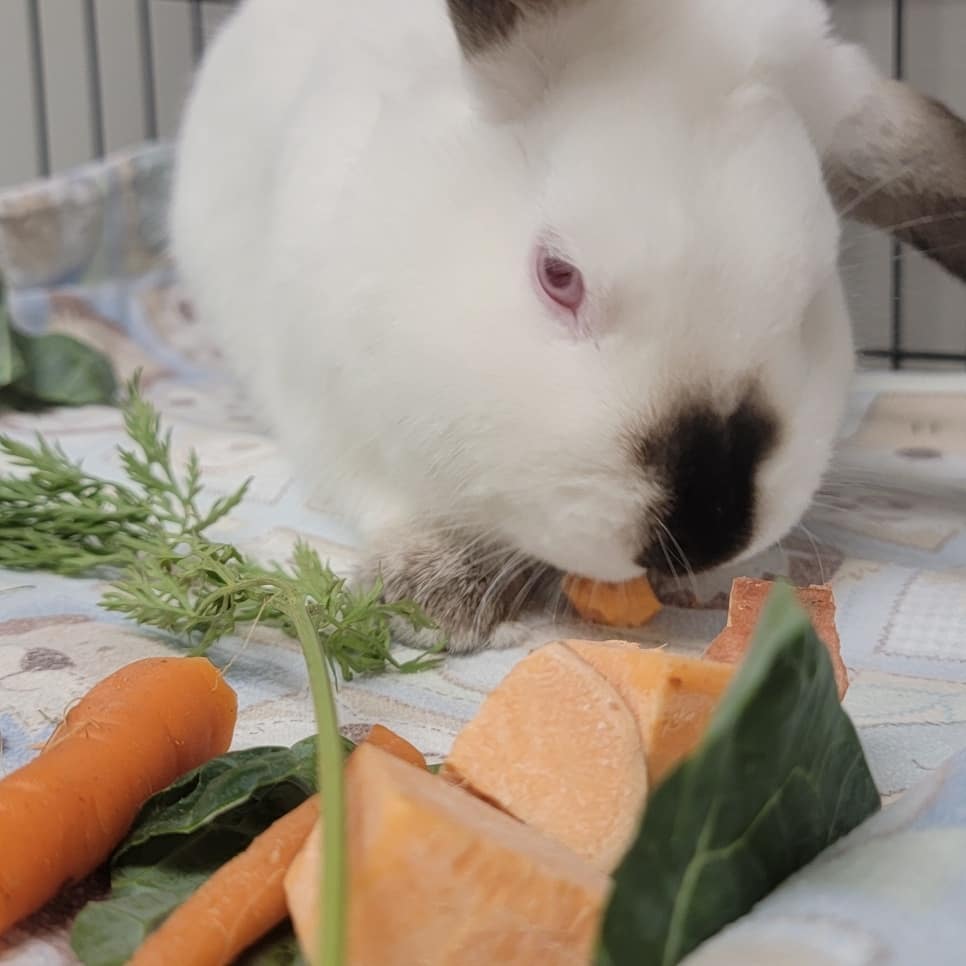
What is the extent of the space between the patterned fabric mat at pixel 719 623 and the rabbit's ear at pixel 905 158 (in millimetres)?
277

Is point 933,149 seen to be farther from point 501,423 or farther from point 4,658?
point 4,658

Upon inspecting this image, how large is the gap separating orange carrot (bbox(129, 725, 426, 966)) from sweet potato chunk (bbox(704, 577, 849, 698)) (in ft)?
0.88

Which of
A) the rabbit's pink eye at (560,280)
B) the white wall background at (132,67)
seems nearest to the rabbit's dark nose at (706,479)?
the rabbit's pink eye at (560,280)

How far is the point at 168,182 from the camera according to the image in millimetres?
2154

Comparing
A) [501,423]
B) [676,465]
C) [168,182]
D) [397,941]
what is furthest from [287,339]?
[168,182]

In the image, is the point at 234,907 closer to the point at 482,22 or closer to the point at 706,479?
Answer: the point at 706,479

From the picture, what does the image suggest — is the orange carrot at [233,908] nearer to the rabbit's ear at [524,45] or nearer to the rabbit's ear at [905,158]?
the rabbit's ear at [524,45]

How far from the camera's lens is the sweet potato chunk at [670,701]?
591 millimetres

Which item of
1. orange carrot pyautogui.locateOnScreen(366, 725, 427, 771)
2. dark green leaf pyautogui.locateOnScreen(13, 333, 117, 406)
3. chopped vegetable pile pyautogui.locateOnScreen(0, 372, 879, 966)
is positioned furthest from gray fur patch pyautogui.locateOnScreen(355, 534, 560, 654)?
dark green leaf pyautogui.locateOnScreen(13, 333, 117, 406)

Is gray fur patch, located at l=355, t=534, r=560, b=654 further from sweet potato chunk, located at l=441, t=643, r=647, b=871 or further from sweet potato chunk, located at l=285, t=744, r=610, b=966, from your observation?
sweet potato chunk, located at l=285, t=744, r=610, b=966

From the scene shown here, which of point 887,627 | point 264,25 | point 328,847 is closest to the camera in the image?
point 328,847

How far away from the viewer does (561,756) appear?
1.95ft

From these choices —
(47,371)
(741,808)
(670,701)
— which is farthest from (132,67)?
(741,808)

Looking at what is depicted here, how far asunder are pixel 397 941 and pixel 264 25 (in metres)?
1.29
